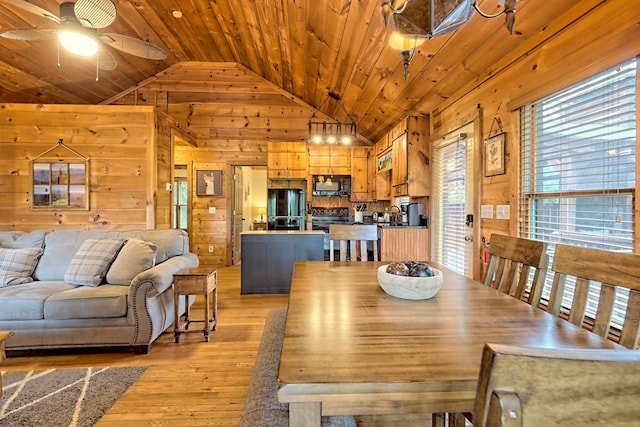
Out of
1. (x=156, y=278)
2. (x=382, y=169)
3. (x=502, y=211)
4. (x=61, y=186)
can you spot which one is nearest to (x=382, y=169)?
(x=382, y=169)

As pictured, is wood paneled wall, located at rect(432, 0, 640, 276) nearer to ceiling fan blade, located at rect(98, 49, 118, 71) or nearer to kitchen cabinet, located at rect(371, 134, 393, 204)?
kitchen cabinet, located at rect(371, 134, 393, 204)

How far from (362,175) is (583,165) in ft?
13.8

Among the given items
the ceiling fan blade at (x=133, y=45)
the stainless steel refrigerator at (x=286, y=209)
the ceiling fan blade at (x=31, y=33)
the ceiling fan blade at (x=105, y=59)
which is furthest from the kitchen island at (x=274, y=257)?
the ceiling fan blade at (x=31, y=33)

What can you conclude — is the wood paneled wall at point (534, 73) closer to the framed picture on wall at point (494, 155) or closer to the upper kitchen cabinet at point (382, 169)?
the framed picture on wall at point (494, 155)

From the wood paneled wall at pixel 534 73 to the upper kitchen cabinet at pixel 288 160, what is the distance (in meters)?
3.00

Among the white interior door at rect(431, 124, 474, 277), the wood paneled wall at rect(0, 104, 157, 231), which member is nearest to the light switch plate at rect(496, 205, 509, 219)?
the white interior door at rect(431, 124, 474, 277)

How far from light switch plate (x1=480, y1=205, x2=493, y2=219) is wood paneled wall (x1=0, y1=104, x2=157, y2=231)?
389 centimetres

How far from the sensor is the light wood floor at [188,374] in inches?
68.5

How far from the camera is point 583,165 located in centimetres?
184

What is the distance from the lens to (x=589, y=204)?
1809 mm

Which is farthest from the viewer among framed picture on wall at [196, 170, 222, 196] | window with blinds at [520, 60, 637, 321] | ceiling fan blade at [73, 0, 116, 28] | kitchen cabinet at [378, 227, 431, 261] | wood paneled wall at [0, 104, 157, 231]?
framed picture on wall at [196, 170, 222, 196]

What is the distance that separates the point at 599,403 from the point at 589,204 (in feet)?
6.19

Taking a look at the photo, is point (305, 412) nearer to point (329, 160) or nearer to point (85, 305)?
point (85, 305)

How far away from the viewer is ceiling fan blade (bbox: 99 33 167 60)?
2.90 metres
